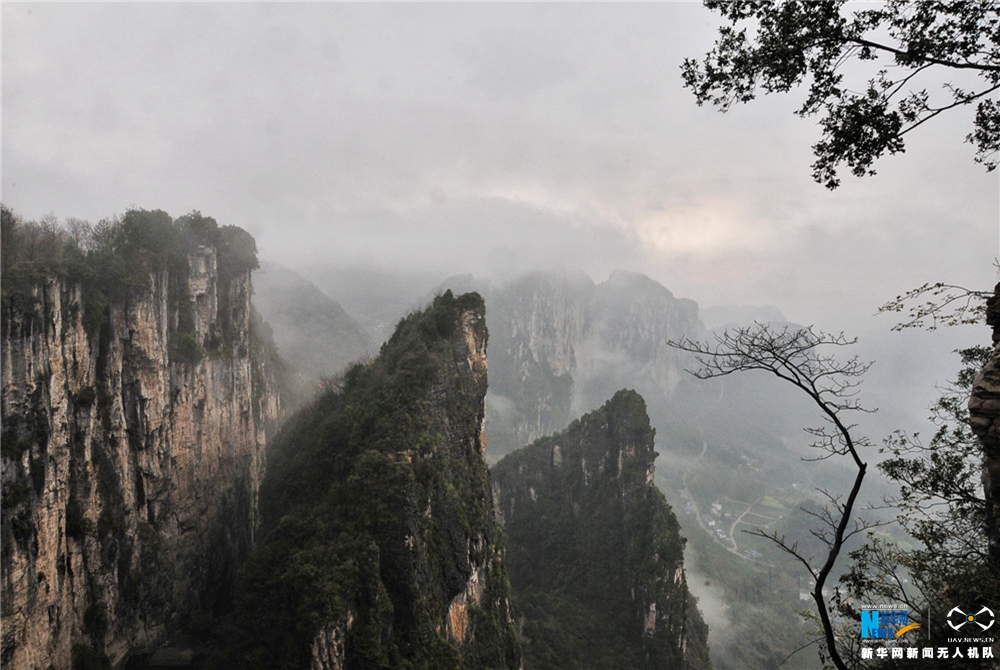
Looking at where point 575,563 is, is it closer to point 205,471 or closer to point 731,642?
point 731,642

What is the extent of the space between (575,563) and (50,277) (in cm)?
5193

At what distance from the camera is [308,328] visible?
10000 cm

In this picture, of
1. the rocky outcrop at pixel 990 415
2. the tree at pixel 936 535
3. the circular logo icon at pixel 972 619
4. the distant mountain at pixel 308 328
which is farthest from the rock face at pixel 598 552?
the distant mountain at pixel 308 328

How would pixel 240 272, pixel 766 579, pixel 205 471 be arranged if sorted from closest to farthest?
pixel 205 471
pixel 240 272
pixel 766 579

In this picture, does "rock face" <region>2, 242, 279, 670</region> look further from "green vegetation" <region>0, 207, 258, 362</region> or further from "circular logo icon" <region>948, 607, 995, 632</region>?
"circular logo icon" <region>948, 607, 995, 632</region>

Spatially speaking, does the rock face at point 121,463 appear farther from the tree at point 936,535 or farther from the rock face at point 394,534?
the tree at point 936,535

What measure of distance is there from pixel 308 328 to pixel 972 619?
105 metres

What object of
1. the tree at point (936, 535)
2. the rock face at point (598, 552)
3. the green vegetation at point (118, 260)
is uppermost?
the green vegetation at point (118, 260)

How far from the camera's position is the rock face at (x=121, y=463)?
14.8m

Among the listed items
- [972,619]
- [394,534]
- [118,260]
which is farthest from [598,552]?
[118,260]

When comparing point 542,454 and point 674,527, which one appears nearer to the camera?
point 674,527

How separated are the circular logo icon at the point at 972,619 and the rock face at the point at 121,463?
22181 millimetres

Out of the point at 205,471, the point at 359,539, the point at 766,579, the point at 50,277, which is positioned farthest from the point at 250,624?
the point at 766,579

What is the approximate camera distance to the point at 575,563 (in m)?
53.2
